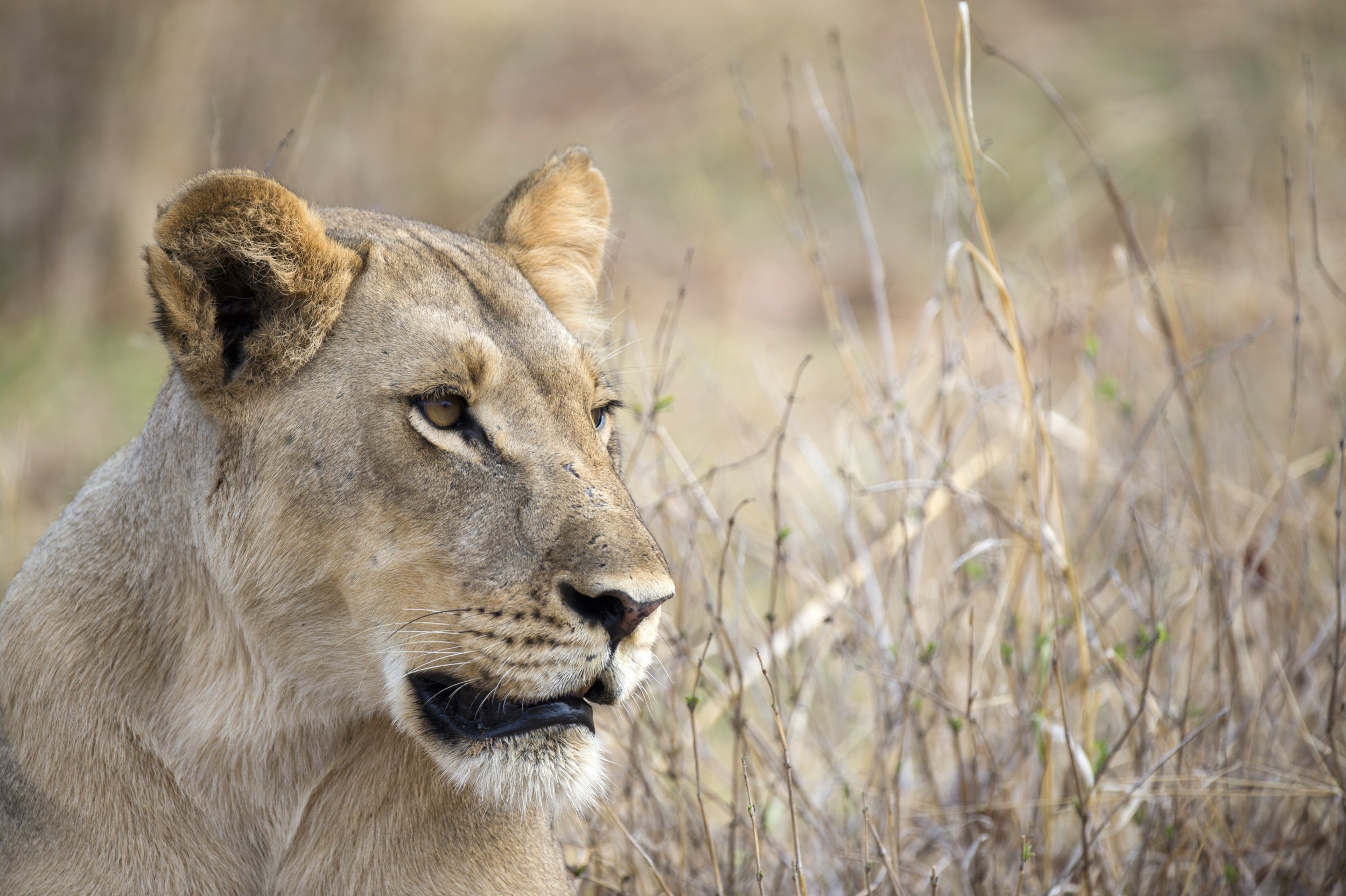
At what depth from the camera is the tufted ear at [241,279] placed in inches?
91.6

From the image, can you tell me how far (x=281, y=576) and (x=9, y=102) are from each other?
7.61 metres

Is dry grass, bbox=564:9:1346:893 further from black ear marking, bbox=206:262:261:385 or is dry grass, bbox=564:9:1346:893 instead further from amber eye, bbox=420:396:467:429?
black ear marking, bbox=206:262:261:385

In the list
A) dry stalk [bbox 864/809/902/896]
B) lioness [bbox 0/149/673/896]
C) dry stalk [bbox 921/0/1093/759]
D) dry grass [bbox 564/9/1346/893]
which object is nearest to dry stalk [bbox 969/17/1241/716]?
dry grass [bbox 564/9/1346/893]

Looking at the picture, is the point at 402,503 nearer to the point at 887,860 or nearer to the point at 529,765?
the point at 529,765

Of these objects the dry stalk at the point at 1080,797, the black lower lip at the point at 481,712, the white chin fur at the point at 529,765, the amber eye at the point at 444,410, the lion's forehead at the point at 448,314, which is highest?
the lion's forehead at the point at 448,314

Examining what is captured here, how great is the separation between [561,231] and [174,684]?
5.01 feet

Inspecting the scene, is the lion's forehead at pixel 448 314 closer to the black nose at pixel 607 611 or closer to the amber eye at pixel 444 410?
the amber eye at pixel 444 410

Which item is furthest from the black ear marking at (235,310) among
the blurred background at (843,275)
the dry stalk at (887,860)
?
the dry stalk at (887,860)

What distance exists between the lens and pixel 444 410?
2434 millimetres

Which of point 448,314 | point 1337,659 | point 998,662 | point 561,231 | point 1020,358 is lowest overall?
point 998,662

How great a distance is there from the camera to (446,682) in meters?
2.36

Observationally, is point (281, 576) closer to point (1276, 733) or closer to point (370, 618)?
point (370, 618)

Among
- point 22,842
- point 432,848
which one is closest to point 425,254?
point 432,848

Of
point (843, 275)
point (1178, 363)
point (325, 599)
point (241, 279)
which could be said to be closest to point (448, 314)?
point (241, 279)
